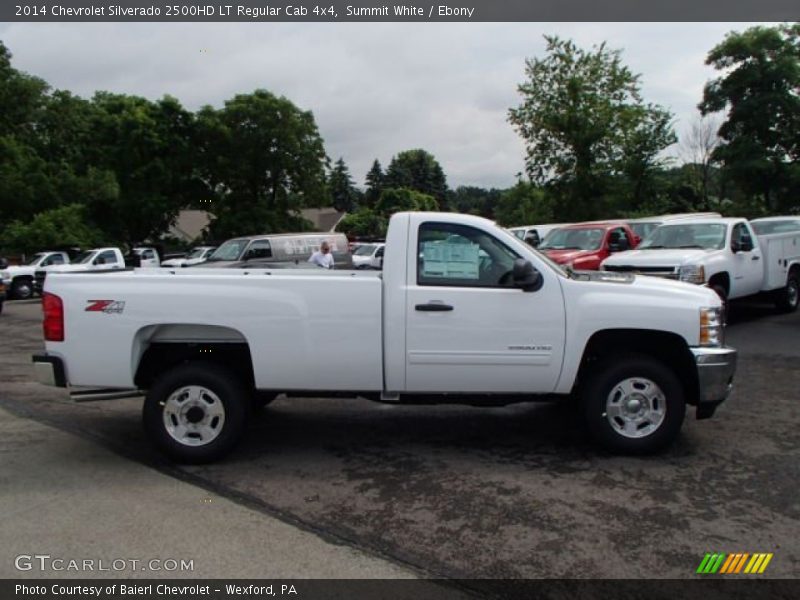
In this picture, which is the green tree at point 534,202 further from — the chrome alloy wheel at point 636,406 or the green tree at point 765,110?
the chrome alloy wheel at point 636,406

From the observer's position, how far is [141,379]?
5.32 m

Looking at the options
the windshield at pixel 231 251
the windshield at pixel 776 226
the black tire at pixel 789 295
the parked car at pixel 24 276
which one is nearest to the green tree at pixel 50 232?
the parked car at pixel 24 276

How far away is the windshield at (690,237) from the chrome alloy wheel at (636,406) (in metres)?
7.36

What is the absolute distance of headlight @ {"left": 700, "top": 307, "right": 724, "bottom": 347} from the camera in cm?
513

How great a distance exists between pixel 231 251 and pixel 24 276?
10.3 metres

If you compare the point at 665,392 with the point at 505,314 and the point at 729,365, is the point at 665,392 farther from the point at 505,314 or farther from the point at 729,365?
the point at 505,314

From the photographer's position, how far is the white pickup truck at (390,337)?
5.05 metres

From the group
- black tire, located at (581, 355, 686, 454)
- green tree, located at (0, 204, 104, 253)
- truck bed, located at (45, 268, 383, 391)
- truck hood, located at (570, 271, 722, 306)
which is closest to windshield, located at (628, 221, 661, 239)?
truck hood, located at (570, 271, 722, 306)

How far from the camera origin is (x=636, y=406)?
5.19 metres

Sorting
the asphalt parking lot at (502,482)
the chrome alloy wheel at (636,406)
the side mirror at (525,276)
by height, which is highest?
the side mirror at (525,276)

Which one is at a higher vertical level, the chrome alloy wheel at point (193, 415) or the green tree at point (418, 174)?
the green tree at point (418, 174)

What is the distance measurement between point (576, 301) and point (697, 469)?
1.58 meters

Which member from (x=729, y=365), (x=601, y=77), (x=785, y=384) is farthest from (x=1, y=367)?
(x=601, y=77)

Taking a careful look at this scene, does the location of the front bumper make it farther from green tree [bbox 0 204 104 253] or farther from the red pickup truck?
green tree [bbox 0 204 104 253]
